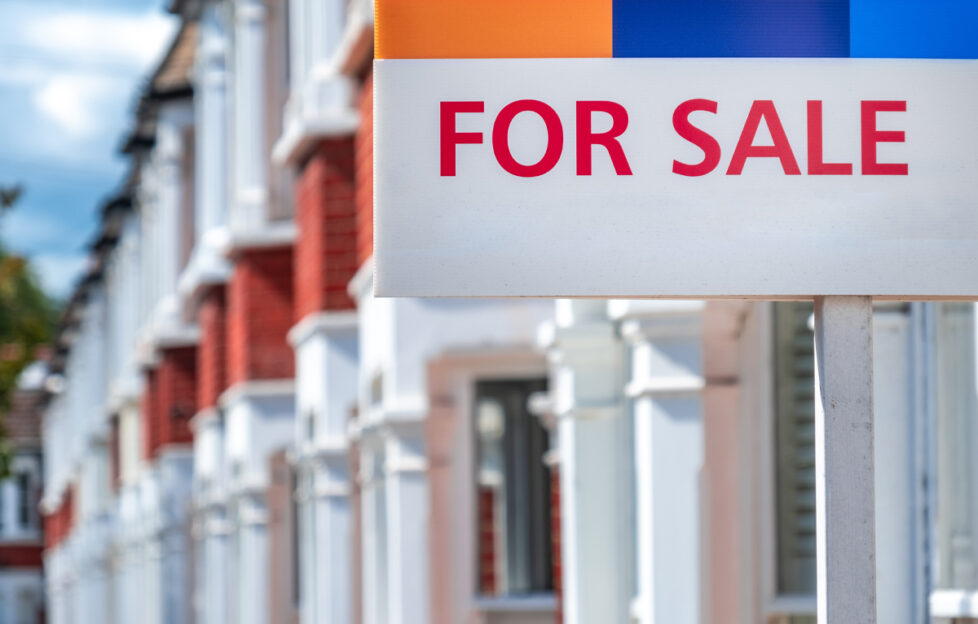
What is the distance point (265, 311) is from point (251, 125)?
1644mm

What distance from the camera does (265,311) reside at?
16172 millimetres

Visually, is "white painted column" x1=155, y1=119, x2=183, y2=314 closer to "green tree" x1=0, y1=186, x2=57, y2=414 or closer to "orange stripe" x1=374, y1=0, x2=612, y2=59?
"green tree" x1=0, y1=186, x2=57, y2=414

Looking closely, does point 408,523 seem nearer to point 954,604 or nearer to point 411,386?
point 411,386

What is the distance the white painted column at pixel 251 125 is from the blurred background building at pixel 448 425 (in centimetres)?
3

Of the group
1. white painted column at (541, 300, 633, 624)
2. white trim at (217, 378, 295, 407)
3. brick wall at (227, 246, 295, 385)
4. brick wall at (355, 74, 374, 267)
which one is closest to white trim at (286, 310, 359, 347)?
brick wall at (355, 74, 374, 267)

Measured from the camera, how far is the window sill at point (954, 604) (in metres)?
6.34

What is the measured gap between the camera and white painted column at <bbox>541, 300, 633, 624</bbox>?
26.3 feet

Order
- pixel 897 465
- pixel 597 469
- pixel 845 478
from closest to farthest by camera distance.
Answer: pixel 845 478, pixel 897 465, pixel 597 469

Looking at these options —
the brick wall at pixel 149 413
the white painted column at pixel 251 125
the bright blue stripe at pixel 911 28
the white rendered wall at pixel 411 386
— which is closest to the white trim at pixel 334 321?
the white rendered wall at pixel 411 386

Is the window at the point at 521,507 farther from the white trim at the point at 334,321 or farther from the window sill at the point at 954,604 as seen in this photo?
the window sill at the point at 954,604

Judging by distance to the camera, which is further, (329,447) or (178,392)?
(178,392)

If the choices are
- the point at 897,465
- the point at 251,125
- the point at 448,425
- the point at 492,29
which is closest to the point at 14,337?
the point at 251,125

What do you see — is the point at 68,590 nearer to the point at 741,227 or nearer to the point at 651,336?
the point at 651,336

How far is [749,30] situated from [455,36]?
0.60 m
